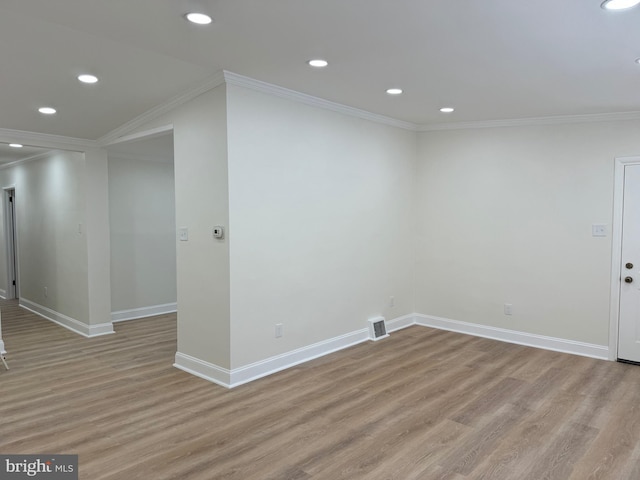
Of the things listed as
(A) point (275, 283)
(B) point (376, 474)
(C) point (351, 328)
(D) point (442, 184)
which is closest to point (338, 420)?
(B) point (376, 474)

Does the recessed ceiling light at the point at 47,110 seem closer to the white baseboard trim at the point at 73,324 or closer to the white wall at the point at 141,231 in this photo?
the white wall at the point at 141,231

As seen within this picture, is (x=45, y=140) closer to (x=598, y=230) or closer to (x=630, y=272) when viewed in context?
(x=598, y=230)

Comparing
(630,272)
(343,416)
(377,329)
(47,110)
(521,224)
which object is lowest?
(343,416)

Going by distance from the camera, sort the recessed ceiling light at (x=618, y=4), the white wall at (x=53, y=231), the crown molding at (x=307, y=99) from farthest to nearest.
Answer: the white wall at (x=53, y=231), the crown molding at (x=307, y=99), the recessed ceiling light at (x=618, y=4)

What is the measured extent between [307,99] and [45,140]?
3.25m

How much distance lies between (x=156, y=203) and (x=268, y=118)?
11.7 ft

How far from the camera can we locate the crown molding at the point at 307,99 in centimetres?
356

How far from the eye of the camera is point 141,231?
6578 millimetres

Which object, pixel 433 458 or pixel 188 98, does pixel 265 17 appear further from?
pixel 433 458

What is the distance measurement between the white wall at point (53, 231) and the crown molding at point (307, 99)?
3.01 metres

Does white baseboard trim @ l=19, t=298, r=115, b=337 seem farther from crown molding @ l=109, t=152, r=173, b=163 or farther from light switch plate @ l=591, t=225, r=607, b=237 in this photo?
light switch plate @ l=591, t=225, r=607, b=237

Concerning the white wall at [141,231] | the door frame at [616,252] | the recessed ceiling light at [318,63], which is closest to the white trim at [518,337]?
the door frame at [616,252]

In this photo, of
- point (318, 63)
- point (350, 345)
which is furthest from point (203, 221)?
point (350, 345)

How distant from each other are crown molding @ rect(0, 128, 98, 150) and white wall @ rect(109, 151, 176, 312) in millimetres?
726
